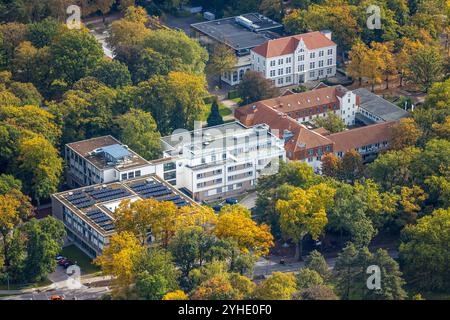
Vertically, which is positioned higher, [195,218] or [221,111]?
[195,218]

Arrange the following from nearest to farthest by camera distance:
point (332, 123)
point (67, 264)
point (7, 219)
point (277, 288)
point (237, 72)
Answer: point (277, 288)
point (7, 219)
point (67, 264)
point (332, 123)
point (237, 72)

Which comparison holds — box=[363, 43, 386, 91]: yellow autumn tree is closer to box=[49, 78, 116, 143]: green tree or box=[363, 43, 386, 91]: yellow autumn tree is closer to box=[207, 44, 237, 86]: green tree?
box=[207, 44, 237, 86]: green tree

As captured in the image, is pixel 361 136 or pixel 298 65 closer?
pixel 361 136

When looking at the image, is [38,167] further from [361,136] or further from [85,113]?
[361,136]

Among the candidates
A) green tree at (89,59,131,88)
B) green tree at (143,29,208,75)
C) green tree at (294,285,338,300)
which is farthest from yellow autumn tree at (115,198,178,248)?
green tree at (143,29,208,75)

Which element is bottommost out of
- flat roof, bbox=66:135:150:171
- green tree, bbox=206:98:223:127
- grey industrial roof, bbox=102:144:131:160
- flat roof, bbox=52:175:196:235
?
green tree, bbox=206:98:223:127

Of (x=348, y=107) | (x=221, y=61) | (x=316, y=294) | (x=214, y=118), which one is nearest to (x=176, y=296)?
(x=316, y=294)

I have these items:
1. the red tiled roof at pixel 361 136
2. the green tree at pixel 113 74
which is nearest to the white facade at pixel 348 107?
the red tiled roof at pixel 361 136
